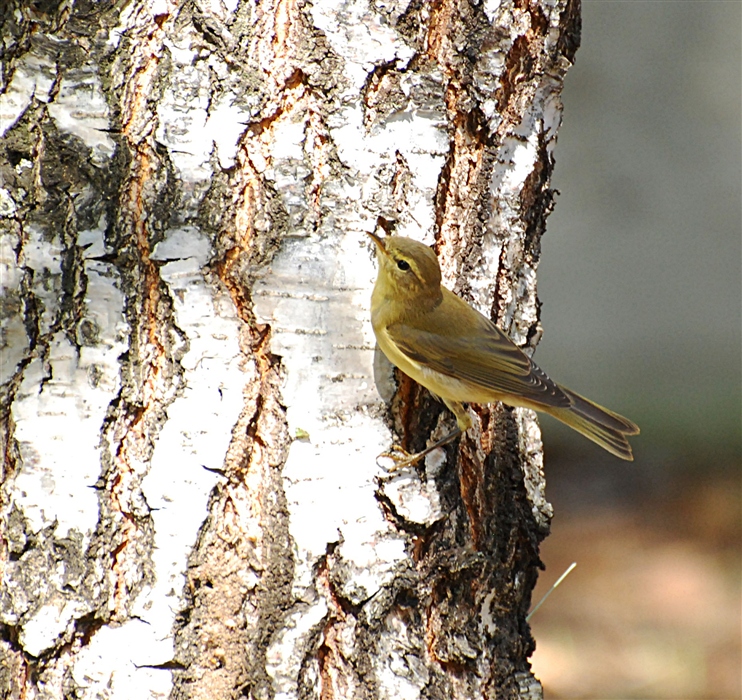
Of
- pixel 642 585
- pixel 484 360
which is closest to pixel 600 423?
pixel 484 360

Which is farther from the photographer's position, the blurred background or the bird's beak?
the blurred background

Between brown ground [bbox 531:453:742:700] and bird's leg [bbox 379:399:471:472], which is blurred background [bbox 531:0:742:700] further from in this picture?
bird's leg [bbox 379:399:471:472]

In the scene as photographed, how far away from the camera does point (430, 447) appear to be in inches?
107

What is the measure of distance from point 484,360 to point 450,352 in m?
0.14

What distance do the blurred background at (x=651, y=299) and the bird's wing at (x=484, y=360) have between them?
8.95ft

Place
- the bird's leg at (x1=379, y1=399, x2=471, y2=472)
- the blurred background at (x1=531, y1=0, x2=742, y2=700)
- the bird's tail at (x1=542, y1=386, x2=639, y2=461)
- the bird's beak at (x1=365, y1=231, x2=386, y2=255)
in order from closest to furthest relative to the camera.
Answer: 1. the bird's leg at (x1=379, y1=399, x2=471, y2=472)
2. the bird's beak at (x1=365, y1=231, x2=386, y2=255)
3. the bird's tail at (x1=542, y1=386, x2=639, y2=461)
4. the blurred background at (x1=531, y1=0, x2=742, y2=700)

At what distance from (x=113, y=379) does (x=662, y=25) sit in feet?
17.9

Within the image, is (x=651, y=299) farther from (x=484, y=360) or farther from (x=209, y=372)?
A: (x=209, y=372)

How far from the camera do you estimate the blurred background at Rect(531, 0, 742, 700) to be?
6074 millimetres

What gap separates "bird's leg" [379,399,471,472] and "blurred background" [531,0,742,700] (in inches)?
120

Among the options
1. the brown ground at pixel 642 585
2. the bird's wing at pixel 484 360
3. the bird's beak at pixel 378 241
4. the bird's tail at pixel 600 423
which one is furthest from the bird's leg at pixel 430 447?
the brown ground at pixel 642 585

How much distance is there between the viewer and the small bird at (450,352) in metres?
2.84

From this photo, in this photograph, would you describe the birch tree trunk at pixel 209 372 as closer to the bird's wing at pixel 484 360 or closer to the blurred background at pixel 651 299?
the bird's wing at pixel 484 360

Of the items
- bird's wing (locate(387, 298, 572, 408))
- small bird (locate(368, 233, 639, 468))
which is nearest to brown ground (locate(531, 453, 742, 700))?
small bird (locate(368, 233, 639, 468))
